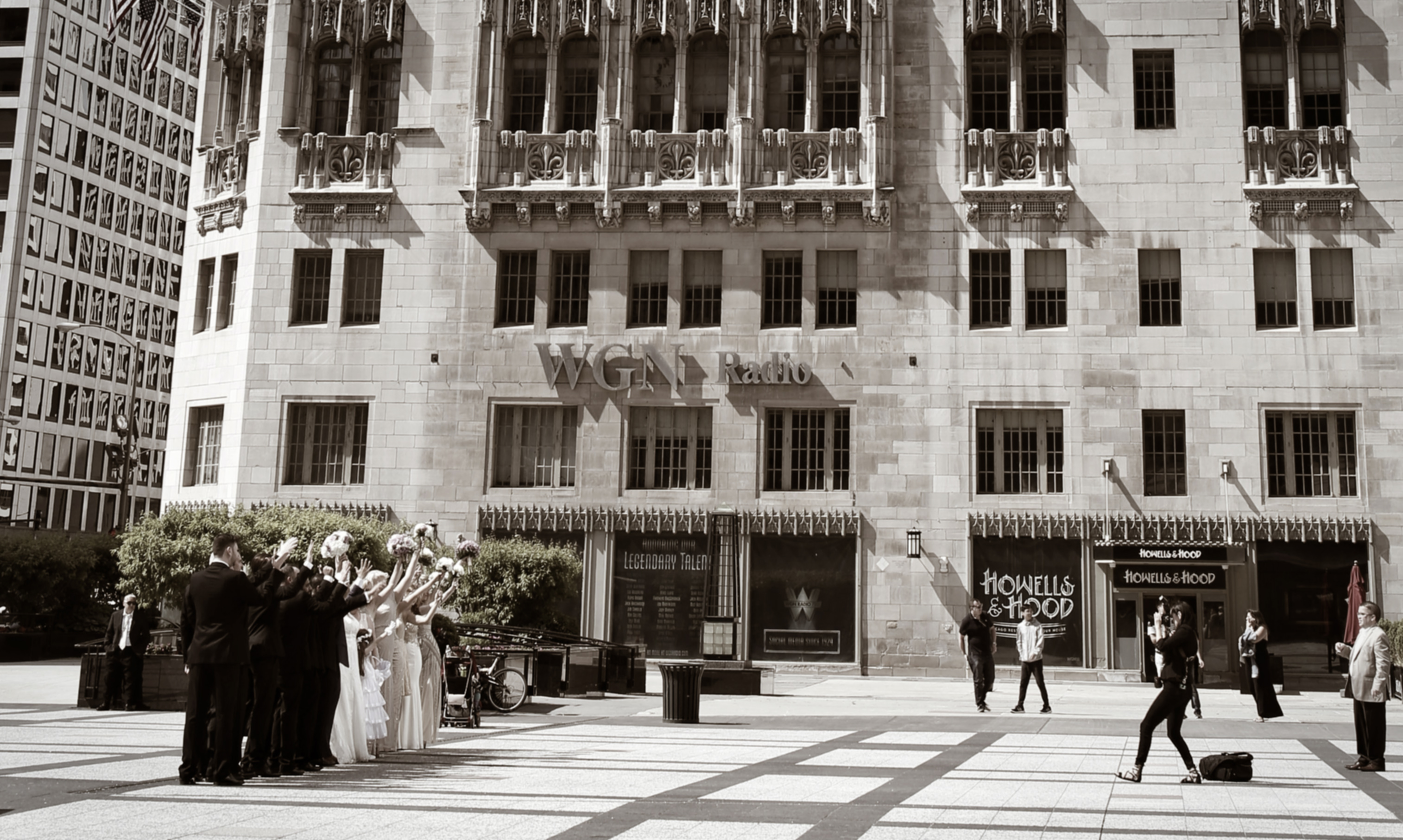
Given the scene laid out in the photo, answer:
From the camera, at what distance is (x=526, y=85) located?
40000mm

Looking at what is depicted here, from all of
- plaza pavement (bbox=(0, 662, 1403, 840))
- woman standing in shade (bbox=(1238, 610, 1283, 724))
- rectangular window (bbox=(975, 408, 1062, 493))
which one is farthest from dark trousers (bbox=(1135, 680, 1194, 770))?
rectangular window (bbox=(975, 408, 1062, 493))

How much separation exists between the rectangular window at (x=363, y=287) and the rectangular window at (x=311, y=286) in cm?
55

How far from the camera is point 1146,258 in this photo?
37.4 m

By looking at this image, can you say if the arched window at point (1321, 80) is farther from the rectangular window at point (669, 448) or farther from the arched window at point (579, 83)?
the arched window at point (579, 83)

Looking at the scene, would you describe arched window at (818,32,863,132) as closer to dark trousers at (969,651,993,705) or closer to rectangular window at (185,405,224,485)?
dark trousers at (969,651,993,705)

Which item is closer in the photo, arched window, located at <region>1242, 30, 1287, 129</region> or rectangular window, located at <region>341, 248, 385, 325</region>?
arched window, located at <region>1242, 30, 1287, 129</region>

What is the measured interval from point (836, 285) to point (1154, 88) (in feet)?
35.0

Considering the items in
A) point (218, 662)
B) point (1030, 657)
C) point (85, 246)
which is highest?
point (85, 246)

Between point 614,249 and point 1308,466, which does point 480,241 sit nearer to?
point 614,249

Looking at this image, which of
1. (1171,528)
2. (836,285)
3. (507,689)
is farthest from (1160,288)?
(507,689)

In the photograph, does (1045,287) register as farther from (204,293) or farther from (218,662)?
(218,662)

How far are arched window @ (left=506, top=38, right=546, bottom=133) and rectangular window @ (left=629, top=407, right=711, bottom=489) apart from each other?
9.39 meters

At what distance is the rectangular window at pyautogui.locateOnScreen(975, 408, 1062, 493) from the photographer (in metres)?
36.8

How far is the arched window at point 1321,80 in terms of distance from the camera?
1475 inches
